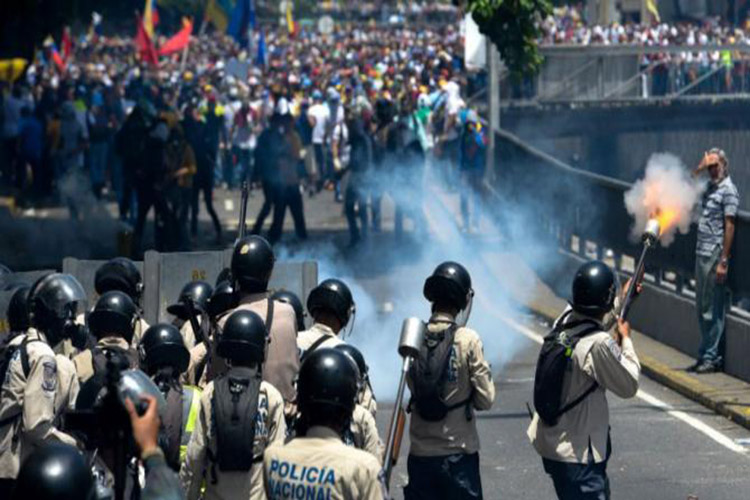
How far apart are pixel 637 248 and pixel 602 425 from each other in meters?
10.2

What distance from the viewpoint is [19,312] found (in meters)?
8.47

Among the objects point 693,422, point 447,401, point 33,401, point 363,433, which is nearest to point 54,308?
point 33,401

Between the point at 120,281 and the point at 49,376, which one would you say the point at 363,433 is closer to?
the point at 49,376

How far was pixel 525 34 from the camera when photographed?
23.5 meters

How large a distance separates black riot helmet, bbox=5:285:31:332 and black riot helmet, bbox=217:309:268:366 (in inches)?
52.0

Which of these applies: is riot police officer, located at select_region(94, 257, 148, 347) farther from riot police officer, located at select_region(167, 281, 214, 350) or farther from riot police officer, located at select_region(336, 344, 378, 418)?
riot police officer, located at select_region(336, 344, 378, 418)

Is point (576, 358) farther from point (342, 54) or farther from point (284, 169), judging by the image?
point (342, 54)

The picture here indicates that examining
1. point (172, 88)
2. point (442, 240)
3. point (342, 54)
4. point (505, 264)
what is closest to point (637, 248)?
point (505, 264)

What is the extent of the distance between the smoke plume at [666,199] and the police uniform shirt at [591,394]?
1986 millimetres

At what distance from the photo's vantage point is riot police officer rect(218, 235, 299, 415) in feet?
28.2

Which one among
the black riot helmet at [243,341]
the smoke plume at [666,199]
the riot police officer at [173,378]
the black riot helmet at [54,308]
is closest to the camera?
the black riot helmet at [243,341]

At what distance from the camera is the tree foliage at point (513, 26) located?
75.5 feet

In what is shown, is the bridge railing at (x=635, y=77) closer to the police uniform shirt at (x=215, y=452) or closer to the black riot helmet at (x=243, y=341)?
the black riot helmet at (x=243, y=341)

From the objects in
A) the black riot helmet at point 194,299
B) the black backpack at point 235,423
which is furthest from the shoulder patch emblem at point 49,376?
the black riot helmet at point 194,299
